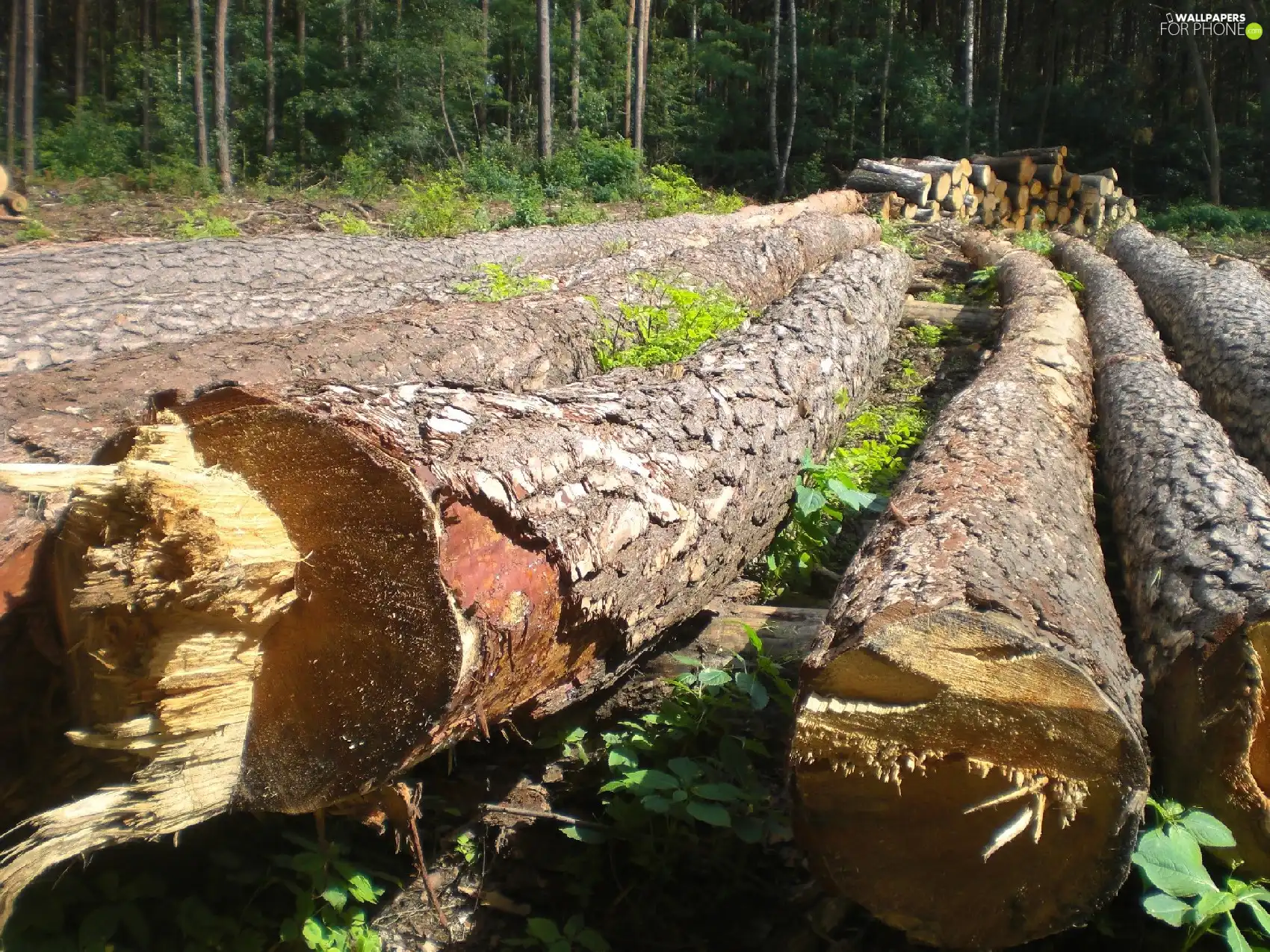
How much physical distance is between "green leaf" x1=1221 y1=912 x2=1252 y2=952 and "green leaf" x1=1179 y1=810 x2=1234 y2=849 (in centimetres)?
14

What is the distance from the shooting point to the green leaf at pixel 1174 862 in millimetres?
1922

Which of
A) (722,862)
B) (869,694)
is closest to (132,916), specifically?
(722,862)

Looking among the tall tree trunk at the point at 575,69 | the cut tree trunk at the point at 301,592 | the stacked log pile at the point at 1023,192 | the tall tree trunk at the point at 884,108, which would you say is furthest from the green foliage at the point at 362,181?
the cut tree trunk at the point at 301,592

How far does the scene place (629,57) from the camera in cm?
2245

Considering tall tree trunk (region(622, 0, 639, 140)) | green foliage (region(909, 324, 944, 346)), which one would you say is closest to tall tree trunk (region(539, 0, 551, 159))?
tall tree trunk (region(622, 0, 639, 140))

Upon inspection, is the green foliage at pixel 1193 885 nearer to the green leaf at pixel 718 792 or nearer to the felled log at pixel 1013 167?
the green leaf at pixel 718 792

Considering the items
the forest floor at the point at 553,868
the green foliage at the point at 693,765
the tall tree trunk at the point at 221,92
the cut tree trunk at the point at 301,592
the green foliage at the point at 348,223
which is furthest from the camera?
the tall tree trunk at the point at 221,92

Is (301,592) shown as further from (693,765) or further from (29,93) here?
(29,93)

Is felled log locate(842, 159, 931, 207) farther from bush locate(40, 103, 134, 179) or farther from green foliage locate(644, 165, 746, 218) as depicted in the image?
bush locate(40, 103, 134, 179)

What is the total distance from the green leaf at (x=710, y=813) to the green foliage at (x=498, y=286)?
11.0ft

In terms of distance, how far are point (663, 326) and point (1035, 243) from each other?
731 cm

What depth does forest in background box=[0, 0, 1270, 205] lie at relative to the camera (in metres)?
20.7

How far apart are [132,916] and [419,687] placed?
42.2 inches

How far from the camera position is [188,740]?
72.8 inches
